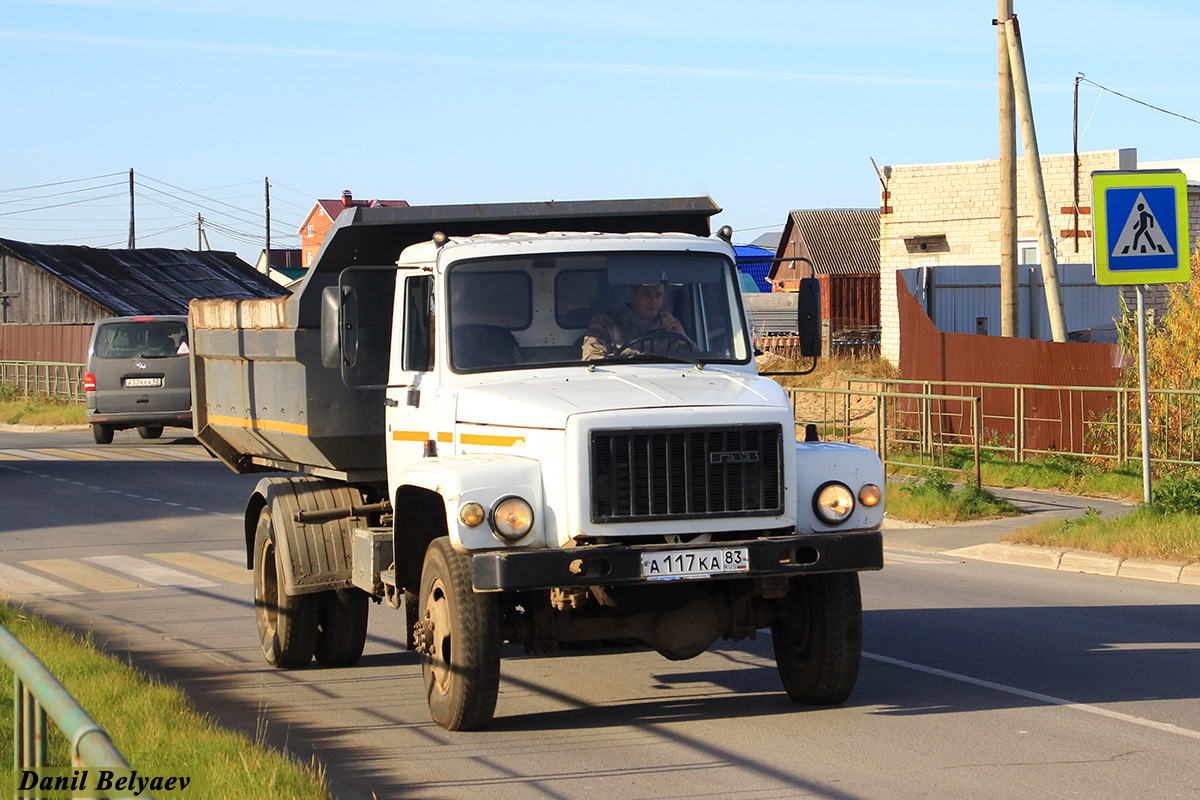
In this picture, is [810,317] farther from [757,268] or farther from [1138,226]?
[757,268]

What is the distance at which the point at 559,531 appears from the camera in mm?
6508

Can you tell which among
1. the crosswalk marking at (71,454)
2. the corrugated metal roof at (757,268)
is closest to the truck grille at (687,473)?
the crosswalk marking at (71,454)

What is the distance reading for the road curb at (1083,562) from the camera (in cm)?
1172

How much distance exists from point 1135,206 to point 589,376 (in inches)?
291

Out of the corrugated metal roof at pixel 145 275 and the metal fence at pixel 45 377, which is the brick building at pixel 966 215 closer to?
the metal fence at pixel 45 377

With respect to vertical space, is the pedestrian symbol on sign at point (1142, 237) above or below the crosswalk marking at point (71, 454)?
above

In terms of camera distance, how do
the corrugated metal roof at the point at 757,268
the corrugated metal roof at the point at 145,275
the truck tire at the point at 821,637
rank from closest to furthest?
the truck tire at the point at 821,637 < the corrugated metal roof at the point at 145,275 < the corrugated metal roof at the point at 757,268

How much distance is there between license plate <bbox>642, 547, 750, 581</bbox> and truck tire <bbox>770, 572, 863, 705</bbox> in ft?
2.51

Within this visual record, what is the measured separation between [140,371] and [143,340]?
0.54 m

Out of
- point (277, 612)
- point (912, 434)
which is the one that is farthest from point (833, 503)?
point (912, 434)

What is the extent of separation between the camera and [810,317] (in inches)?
316

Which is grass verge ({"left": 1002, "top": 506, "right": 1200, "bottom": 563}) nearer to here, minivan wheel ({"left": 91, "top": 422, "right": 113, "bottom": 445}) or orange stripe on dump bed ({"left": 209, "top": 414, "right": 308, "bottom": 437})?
orange stripe on dump bed ({"left": 209, "top": 414, "right": 308, "bottom": 437})

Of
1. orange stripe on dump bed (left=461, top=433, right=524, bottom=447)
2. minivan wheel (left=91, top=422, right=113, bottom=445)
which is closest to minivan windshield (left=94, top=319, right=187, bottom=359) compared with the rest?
minivan wheel (left=91, top=422, right=113, bottom=445)

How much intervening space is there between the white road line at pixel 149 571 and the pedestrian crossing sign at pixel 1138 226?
8.16m
